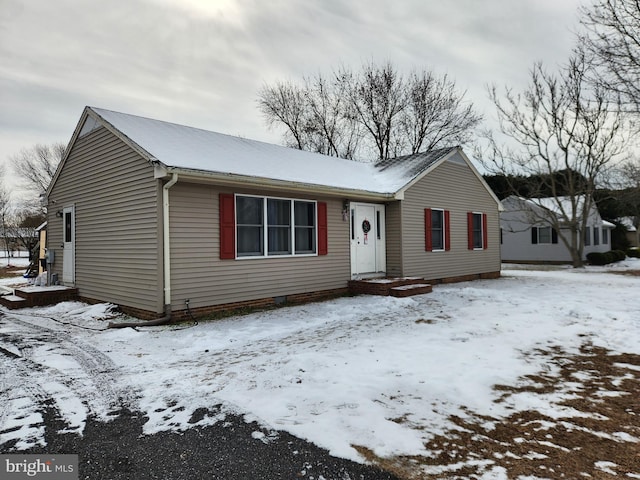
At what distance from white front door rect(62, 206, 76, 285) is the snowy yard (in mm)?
2509

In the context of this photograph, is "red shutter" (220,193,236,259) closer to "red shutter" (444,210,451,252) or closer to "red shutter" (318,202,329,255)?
"red shutter" (318,202,329,255)

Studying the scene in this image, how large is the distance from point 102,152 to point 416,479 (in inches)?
348

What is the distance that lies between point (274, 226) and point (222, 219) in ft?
4.42

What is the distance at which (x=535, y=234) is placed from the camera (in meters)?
22.8

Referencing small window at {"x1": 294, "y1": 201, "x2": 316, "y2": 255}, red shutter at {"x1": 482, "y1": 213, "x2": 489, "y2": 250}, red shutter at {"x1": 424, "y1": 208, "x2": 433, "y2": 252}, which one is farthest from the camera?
red shutter at {"x1": 482, "y1": 213, "x2": 489, "y2": 250}

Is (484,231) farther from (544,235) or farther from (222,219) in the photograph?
(544,235)

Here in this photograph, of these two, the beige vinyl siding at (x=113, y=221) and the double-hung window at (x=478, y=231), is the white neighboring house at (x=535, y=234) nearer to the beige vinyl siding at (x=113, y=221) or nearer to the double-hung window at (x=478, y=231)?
the double-hung window at (x=478, y=231)

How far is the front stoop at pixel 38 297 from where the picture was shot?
8609 mm

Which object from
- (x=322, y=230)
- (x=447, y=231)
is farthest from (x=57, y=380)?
(x=447, y=231)

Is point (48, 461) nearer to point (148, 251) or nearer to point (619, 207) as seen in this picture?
point (148, 251)

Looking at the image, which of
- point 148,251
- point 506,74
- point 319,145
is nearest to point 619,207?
point 506,74

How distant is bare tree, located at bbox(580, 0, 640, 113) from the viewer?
372 inches

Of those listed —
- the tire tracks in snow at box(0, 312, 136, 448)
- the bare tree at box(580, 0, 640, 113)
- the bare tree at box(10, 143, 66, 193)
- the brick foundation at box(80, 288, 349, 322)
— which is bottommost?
the tire tracks in snow at box(0, 312, 136, 448)

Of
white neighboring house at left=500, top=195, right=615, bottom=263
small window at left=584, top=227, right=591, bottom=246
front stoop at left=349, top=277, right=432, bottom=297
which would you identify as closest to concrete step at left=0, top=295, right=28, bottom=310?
front stoop at left=349, top=277, right=432, bottom=297
